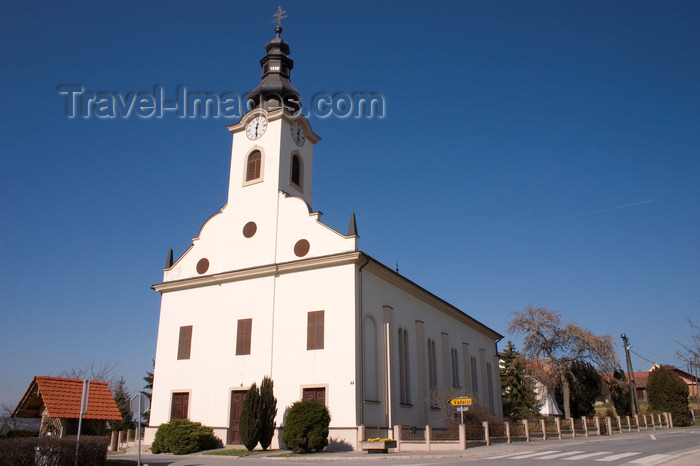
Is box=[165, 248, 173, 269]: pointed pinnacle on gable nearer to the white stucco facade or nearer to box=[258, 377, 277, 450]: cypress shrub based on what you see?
the white stucco facade

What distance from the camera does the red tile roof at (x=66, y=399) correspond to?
52.6 feet

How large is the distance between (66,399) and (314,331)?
10909 millimetres

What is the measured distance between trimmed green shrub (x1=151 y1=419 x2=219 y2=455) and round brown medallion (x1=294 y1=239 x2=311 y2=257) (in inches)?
366

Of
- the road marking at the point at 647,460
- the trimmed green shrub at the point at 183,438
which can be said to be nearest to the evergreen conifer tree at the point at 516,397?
the trimmed green shrub at the point at 183,438

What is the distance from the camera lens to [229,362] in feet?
86.9

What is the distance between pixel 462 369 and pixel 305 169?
728 inches

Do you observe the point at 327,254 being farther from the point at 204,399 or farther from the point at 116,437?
the point at 116,437

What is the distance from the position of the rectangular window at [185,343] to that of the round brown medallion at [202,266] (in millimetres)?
3030

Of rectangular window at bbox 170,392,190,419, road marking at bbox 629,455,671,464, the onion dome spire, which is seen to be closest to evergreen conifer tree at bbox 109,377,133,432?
rectangular window at bbox 170,392,190,419

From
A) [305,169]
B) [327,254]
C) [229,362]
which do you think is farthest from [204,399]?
[305,169]

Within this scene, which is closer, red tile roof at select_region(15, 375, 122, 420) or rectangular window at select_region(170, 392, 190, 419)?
red tile roof at select_region(15, 375, 122, 420)

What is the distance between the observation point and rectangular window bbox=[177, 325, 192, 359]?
2829cm

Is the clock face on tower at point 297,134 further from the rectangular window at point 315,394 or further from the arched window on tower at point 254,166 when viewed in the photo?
the rectangular window at point 315,394

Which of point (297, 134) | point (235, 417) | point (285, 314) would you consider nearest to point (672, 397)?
point (285, 314)
